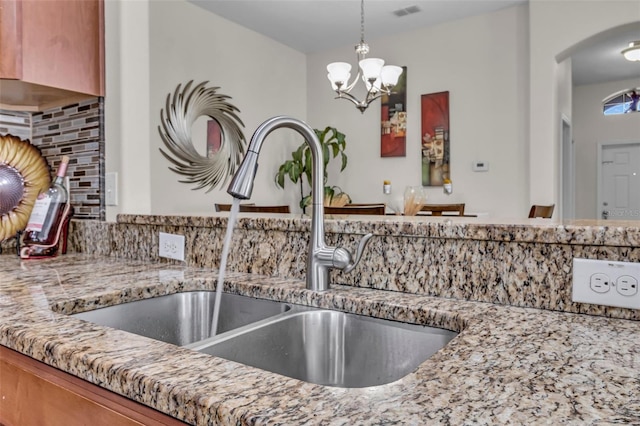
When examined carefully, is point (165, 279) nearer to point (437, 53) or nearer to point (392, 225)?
point (392, 225)

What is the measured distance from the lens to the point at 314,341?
0.93 m

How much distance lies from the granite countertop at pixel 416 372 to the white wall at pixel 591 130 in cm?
657

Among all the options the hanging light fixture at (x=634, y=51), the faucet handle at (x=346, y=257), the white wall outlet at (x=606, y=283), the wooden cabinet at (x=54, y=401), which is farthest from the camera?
the hanging light fixture at (x=634, y=51)

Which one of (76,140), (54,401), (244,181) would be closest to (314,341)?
(244,181)

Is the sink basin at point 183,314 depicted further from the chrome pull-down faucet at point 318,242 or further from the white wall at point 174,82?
the white wall at point 174,82

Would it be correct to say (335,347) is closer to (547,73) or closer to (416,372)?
(416,372)

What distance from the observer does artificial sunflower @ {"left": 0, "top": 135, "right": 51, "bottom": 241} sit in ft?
5.57

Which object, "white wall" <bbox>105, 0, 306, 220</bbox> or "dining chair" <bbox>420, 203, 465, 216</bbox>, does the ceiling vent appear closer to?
"white wall" <bbox>105, 0, 306, 220</bbox>

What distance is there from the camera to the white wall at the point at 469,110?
13.8 feet

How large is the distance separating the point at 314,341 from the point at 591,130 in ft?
22.8

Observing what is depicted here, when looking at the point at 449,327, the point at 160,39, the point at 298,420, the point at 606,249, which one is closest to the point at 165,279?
the point at 449,327

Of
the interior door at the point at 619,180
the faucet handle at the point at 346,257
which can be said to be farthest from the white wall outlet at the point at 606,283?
the interior door at the point at 619,180

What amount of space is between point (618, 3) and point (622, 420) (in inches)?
162

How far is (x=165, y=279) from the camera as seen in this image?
3.76ft
